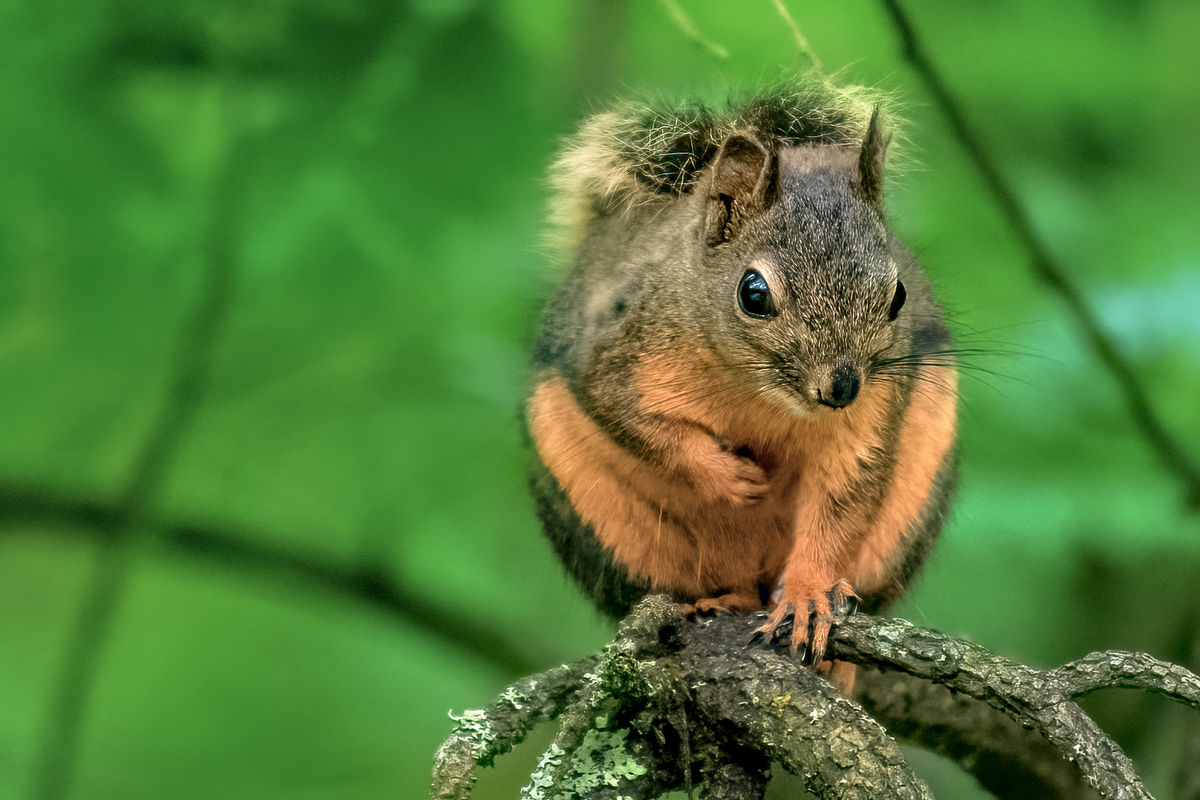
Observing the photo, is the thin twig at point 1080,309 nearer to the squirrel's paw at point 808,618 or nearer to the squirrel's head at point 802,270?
the squirrel's head at point 802,270

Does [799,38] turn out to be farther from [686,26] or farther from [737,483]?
[737,483]

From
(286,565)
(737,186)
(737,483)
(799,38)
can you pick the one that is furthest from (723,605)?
(286,565)

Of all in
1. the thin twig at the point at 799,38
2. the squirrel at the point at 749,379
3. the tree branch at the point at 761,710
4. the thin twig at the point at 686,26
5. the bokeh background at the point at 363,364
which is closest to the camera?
the tree branch at the point at 761,710

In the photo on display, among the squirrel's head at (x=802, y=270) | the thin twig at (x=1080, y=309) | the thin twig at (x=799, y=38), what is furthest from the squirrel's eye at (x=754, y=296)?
the thin twig at (x=1080, y=309)

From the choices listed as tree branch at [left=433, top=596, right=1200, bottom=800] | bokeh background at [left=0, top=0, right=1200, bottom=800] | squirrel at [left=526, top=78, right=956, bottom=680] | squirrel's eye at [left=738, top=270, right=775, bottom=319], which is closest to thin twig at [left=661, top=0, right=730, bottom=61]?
bokeh background at [left=0, top=0, right=1200, bottom=800]

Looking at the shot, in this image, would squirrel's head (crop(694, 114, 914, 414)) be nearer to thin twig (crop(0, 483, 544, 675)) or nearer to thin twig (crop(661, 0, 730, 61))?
thin twig (crop(661, 0, 730, 61))
